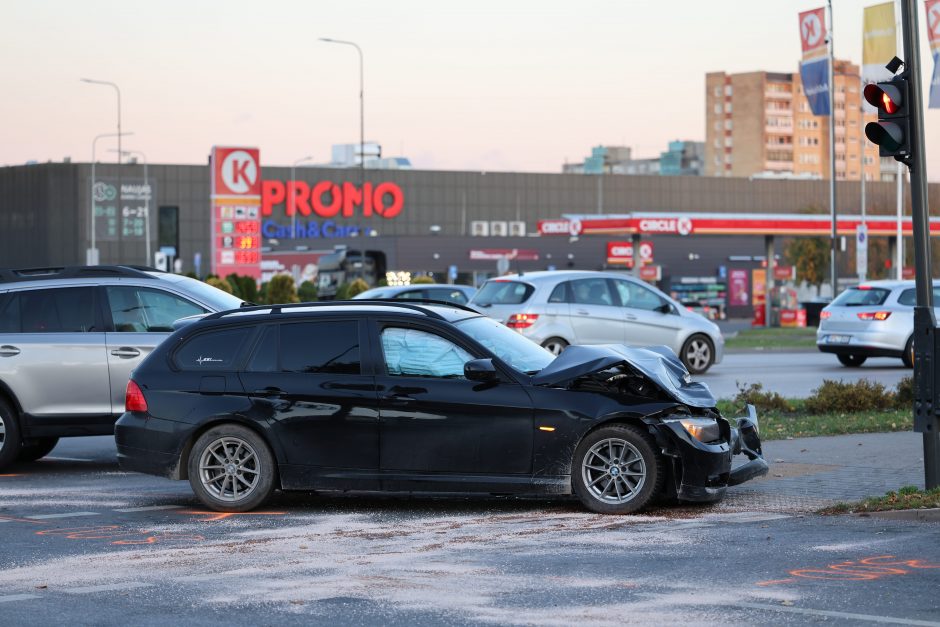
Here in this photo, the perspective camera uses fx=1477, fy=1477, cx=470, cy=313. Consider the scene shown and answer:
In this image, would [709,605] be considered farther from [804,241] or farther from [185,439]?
[804,241]

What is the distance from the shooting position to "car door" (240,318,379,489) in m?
10.5

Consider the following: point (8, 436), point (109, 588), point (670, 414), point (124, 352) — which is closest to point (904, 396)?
point (670, 414)

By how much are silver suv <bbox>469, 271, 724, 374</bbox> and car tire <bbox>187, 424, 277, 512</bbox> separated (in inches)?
499

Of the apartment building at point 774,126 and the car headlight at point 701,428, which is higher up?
the apartment building at point 774,126

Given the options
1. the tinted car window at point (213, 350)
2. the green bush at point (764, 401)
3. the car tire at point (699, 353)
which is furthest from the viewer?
the car tire at point (699, 353)

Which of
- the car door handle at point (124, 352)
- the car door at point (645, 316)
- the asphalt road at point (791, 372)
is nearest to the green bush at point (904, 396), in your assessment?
the asphalt road at point (791, 372)

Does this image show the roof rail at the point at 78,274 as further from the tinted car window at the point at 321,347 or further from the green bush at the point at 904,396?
the green bush at the point at 904,396

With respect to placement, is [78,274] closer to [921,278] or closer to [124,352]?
[124,352]

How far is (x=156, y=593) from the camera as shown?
769 centimetres

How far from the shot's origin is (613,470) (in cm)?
1012

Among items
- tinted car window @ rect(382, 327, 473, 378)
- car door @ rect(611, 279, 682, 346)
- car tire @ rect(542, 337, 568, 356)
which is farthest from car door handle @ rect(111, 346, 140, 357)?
car door @ rect(611, 279, 682, 346)

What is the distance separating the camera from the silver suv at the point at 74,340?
13.2 m

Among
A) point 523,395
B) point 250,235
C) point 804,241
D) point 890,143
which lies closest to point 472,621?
point 523,395

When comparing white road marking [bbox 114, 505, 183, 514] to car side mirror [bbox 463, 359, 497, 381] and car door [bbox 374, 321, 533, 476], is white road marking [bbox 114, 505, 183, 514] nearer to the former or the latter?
car door [bbox 374, 321, 533, 476]
